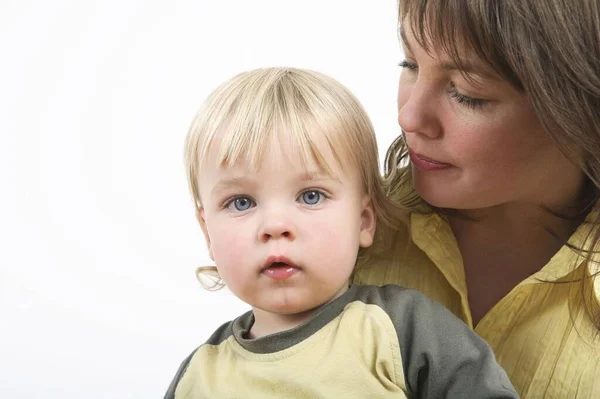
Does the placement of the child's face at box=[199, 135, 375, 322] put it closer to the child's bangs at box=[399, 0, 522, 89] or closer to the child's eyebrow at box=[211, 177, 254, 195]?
the child's eyebrow at box=[211, 177, 254, 195]

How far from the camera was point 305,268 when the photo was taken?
1.60m

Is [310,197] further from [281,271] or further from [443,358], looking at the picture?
[443,358]

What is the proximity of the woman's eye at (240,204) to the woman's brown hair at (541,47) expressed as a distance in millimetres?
390

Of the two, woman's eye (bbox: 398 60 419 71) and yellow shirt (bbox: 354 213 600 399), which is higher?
woman's eye (bbox: 398 60 419 71)

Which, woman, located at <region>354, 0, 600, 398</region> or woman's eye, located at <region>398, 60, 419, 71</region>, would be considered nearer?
woman, located at <region>354, 0, 600, 398</region>

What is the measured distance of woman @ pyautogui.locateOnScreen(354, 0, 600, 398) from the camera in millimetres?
1642

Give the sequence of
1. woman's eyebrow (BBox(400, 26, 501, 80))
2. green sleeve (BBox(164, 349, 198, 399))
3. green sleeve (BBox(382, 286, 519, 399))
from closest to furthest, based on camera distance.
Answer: green sleeve (BBox(382, 286, 519, 399))
woman's eyebrow (BBox(400, 26, 501, 80))
green sleeve (BBox(164, 349, 198, 399))

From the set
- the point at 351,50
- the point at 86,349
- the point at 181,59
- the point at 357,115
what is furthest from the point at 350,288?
the point at 181,59

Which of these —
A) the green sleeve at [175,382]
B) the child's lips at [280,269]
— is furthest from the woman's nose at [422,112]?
the green sleeve at [175,382]

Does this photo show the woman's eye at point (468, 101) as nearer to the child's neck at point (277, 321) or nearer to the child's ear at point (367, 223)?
the child's ear at point (367, 223)

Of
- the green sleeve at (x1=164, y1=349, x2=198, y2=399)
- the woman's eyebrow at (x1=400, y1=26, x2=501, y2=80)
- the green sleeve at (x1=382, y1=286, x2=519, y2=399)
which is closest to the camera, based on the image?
the green sleeve at (x1=382, y1=286, x2=519, y2=399)

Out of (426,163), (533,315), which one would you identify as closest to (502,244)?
(533,315)

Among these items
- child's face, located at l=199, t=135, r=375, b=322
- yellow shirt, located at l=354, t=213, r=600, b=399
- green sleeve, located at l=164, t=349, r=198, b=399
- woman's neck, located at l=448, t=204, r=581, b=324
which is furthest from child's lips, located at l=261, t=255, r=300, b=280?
woman's neck, located at l=448, t=204, r=581, b=324

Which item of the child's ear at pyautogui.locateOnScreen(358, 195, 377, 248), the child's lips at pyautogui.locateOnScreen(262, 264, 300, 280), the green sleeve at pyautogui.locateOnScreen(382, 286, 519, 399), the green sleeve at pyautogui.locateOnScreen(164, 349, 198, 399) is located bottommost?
the green sleeve at pyautogui.locateOnScreen(164, 349, 198, 399)
